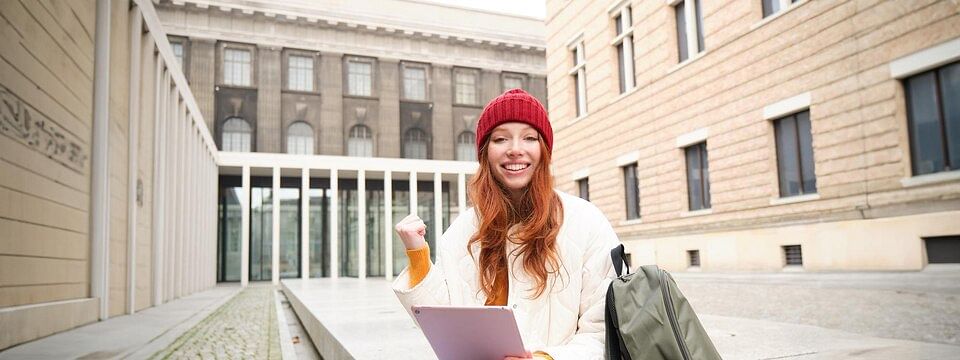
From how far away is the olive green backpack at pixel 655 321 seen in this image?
6.16 feet

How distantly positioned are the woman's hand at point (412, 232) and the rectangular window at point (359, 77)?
3172cm

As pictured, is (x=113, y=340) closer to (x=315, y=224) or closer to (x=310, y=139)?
(x=315, y=224)

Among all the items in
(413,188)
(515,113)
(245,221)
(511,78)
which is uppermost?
(511,78)

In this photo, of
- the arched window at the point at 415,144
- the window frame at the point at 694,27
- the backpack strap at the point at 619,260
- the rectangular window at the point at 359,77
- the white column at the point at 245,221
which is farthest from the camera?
the arched window at the point at 415,144

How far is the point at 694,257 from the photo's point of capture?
48.8 ft

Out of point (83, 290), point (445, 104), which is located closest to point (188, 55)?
point (445, 104)

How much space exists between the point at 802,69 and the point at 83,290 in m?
11.8

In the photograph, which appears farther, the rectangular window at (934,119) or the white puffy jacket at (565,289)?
the rectangular window at (934,119)

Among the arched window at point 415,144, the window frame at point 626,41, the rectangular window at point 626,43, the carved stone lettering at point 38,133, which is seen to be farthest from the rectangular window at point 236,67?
the carved stone lettering at point 38,133

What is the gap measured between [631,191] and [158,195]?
11.8 meters

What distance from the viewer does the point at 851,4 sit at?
409 inches

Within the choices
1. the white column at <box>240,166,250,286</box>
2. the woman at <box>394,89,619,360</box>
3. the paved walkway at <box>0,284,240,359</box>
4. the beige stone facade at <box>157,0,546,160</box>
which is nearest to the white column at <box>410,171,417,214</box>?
the white column at <box>240,166,250,286</box>

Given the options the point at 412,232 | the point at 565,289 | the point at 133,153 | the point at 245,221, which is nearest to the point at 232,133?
the point at 245,221

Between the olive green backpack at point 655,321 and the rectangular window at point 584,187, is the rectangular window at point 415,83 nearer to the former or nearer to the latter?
the rectangular window at point 584,187
